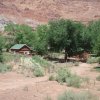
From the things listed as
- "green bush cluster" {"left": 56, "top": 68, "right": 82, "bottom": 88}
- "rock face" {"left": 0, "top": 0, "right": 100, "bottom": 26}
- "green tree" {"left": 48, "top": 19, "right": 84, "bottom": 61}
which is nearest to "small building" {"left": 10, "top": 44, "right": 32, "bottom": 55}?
"green tree" {"left": 48, "top": 19, "right": 84, "bottom": 61}

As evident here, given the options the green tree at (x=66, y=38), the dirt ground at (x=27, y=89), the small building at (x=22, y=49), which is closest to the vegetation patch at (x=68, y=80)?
the dirt ground at (x=27, y=89)

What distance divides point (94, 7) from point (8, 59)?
86.2m

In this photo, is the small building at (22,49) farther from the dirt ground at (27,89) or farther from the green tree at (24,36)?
the dirt ground at (27,89)

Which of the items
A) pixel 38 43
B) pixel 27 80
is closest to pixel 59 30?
pixel 38 43

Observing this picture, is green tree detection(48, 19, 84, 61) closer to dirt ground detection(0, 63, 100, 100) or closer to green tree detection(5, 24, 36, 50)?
green tree detection(5, 24, 36, 50)

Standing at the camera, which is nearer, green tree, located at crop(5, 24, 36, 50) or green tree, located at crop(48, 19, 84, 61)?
green tree, located at crop(48, 19, 84, 61)

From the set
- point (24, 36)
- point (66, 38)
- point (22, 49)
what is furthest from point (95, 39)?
point (24, 36)

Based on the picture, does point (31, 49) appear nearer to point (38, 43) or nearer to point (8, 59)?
point (38, 43)

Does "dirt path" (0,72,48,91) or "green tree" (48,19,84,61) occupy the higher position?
"green tree" (48,19,84,61)

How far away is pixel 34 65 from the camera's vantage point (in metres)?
33.8

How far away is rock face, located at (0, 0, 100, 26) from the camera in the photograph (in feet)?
349

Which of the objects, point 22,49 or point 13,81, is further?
point 22,49

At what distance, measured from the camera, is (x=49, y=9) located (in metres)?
117

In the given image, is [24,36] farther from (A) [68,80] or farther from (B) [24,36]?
(A) [68,80]
